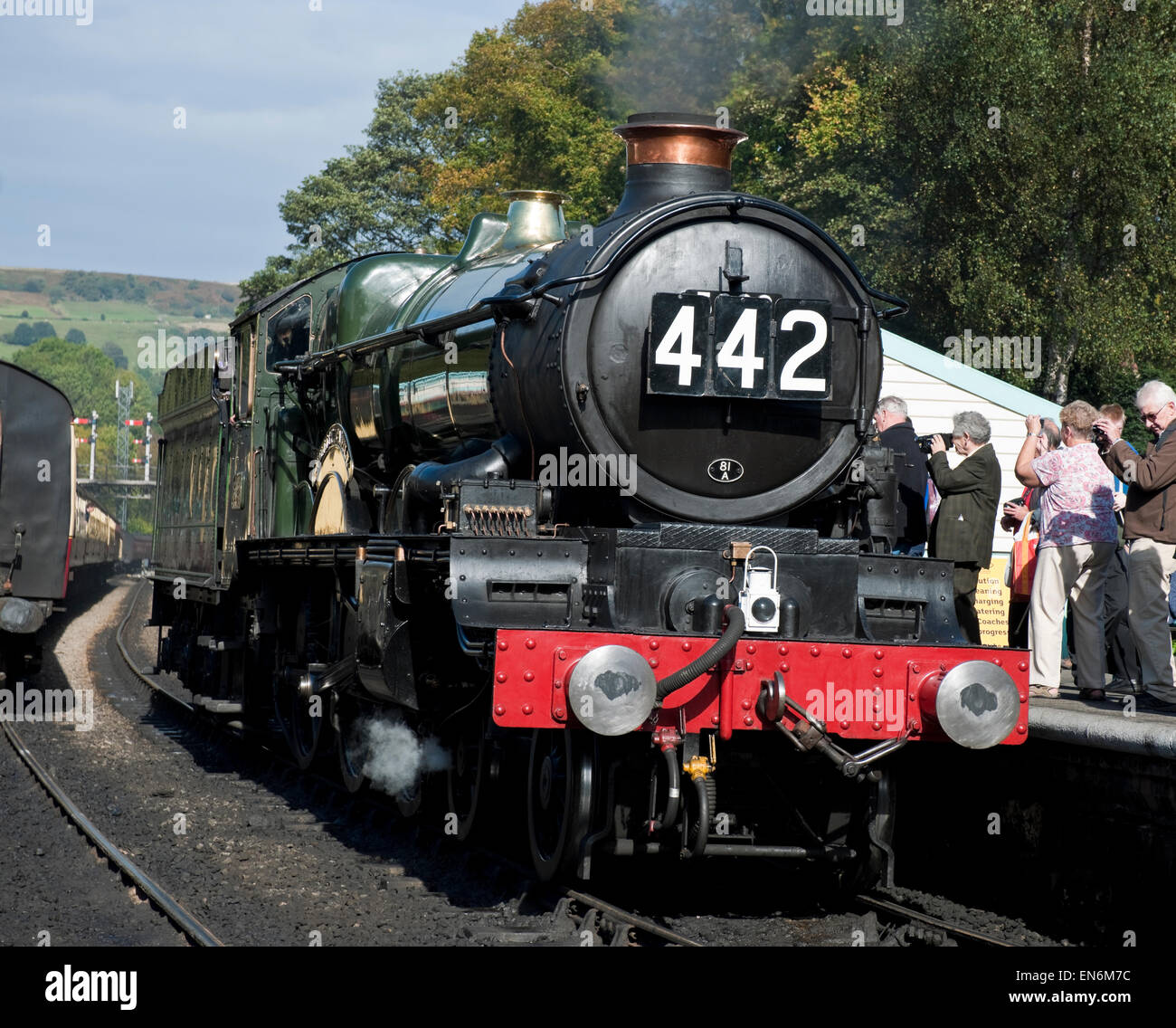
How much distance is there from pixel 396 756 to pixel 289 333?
3452mm

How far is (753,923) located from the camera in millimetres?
5930

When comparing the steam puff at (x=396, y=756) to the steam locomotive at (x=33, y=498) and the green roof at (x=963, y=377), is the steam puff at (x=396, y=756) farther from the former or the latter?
the green roof at (x=963, y=377)

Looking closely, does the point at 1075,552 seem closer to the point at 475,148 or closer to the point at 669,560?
the point at 669,560

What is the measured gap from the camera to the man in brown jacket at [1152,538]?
6.94 metres

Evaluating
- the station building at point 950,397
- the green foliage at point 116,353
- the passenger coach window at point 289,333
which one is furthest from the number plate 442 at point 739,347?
the green foliage at point 116,353

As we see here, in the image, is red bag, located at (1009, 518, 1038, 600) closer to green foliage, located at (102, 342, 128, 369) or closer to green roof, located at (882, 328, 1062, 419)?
green roof, located at (882, 328, 1062, 419)

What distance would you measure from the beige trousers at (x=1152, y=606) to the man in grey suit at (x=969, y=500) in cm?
95

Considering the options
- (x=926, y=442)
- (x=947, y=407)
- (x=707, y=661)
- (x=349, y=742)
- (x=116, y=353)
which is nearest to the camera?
(x=707, y=661)

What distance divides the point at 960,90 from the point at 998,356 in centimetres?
488

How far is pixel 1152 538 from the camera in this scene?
6.99 m

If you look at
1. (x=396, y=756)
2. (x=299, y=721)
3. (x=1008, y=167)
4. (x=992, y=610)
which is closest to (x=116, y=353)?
(x=1008, y=167)

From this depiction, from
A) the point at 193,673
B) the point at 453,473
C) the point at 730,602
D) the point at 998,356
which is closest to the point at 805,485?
the point at 730,602

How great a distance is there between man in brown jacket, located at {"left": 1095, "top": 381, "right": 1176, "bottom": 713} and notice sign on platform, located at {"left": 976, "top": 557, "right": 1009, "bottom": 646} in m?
2.87

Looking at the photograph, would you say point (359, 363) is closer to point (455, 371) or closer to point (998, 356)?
point (455, 371)
